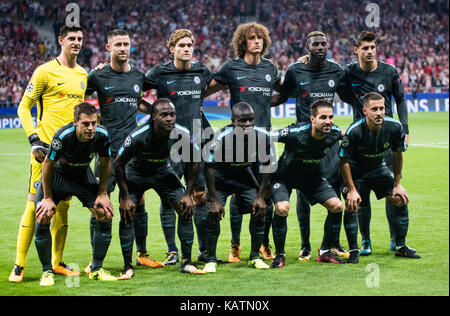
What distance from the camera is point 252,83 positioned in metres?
7.66

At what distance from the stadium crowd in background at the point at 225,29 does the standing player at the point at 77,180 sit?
22.8 m

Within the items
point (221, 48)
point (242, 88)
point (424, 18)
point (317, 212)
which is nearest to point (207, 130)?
point (242, 88)

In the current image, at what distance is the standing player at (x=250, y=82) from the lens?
7645mm

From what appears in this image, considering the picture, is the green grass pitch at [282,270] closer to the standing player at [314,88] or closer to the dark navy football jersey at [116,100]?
the standing player at [314,88]

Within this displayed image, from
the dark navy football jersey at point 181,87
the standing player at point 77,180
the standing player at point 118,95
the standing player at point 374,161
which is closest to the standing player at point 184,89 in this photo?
the dark navy football jersey at point 181,87

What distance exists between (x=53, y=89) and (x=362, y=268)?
145 inches

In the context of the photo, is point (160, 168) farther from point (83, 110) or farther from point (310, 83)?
point (310, 83)

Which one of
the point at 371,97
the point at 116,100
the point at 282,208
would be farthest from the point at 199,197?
the point at 371,97

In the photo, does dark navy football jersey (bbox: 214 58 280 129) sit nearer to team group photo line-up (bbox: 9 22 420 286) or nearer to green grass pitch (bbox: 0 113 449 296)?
team group photo line-up (bbox: 9 22 420 286)

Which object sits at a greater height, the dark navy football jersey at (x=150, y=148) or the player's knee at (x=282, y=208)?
the dark navy football jersey at (x=150, y=148)

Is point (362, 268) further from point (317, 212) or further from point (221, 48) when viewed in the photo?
point (221, 48)

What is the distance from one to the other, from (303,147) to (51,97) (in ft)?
8.87

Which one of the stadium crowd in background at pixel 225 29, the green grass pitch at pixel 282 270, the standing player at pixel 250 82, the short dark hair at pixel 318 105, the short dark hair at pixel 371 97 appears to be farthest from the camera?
the stadium crowd in background at pixel 225 29

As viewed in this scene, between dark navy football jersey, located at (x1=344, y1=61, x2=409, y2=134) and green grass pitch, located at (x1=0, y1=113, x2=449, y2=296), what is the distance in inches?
63.9
